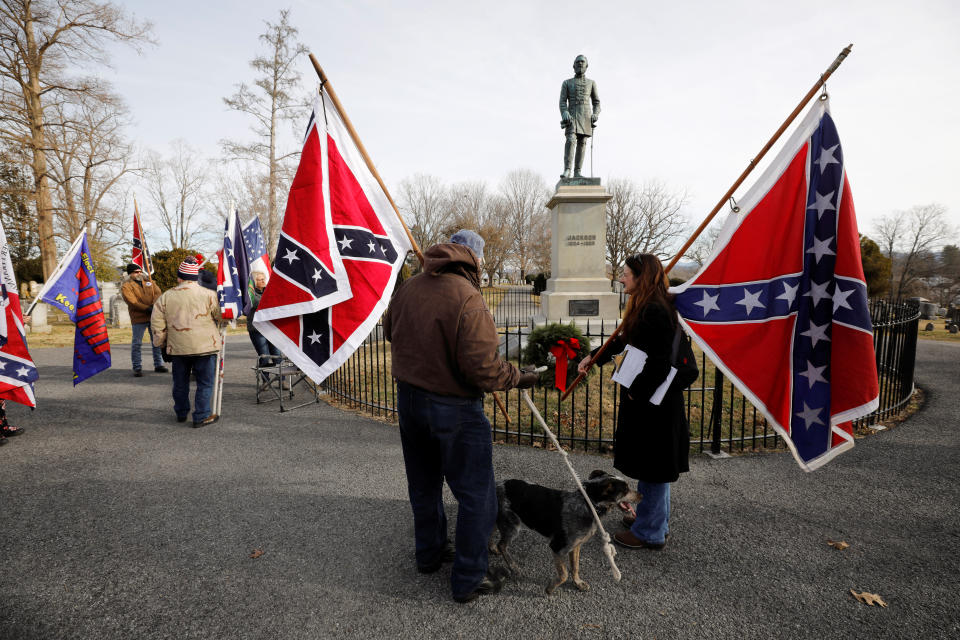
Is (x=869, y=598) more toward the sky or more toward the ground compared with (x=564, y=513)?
more toward the ground

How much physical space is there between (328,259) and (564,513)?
2.33 meters

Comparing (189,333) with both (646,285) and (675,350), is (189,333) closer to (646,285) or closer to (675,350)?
(646,285)

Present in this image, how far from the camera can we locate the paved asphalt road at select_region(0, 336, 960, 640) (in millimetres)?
2502

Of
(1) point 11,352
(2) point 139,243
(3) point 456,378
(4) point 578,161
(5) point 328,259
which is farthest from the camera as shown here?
(4) point 578,161

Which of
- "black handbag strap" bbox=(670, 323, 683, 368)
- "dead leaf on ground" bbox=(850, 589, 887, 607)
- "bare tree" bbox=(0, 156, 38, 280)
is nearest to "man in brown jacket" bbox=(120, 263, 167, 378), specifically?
"black handbag strap" bbox=(670, 323, 683, 368)

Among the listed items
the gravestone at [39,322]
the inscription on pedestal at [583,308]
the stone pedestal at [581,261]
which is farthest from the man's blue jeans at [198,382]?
the gravestone at [39,322]

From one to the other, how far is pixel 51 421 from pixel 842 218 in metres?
8.78

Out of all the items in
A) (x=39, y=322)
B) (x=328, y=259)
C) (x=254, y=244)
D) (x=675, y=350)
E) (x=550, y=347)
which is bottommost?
(x=39, y=322)

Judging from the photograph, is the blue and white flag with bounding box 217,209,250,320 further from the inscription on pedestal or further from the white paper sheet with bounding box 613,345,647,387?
the inscription on pedestal

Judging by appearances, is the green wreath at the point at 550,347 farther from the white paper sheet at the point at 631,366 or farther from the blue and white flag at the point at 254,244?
the blue and white flag at the point at 254,244

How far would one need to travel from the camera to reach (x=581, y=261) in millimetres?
11164

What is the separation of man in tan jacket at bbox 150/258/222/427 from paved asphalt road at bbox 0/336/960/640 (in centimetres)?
76

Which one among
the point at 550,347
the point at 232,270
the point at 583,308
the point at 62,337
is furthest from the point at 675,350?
the point at 62,337

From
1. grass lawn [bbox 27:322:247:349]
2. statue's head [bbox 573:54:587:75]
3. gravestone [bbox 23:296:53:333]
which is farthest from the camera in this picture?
gravestone [bbox 23:296:53:333]
